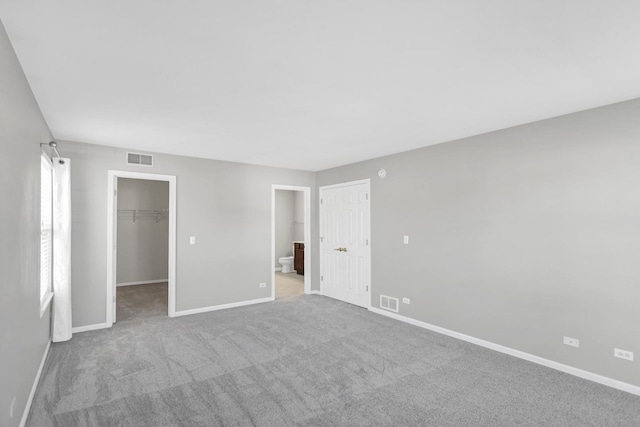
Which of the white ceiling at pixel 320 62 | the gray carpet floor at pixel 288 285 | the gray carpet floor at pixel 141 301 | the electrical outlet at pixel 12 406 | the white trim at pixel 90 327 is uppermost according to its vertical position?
the white ceiling at pixel 320 62

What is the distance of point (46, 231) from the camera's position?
142 inches

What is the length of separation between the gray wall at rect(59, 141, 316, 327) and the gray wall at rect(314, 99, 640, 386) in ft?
8.26

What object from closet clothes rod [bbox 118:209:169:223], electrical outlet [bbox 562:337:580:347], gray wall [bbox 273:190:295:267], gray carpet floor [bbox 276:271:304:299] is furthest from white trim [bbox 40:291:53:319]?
gray wall [bbox 273:190:295:267]

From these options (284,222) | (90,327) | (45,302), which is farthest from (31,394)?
(284,222)

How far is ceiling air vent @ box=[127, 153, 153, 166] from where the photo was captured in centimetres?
469

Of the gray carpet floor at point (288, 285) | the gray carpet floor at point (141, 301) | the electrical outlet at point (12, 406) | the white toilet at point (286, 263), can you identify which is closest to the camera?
the electrical outlet at point (12, 406)

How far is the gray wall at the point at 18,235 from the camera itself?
6.08 feet

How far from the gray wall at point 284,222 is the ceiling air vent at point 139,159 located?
15.6ft

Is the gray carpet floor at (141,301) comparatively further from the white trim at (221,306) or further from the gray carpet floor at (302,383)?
the gray carpet floor at (302,383)

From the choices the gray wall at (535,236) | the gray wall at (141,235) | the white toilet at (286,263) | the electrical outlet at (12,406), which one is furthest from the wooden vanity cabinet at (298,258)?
the electrical outlet at (12,406)

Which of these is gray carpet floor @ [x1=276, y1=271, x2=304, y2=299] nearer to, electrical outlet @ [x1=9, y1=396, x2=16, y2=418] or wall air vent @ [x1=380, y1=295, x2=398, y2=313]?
wall air vent @ [x1=380, y1=295, x2=398, y2=313]

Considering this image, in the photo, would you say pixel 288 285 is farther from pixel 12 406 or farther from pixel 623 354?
pixel 623 354

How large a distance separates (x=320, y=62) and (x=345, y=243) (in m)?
4.07

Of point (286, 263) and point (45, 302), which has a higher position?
point (45, 302)
